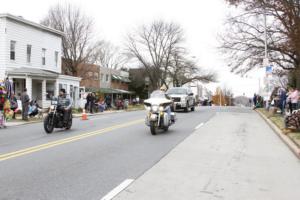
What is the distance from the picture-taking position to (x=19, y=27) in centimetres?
3152

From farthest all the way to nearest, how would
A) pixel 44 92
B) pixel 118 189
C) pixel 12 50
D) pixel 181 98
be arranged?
pixel 44 92
pixel 12 50
pixel 181 98
pixel 118 189

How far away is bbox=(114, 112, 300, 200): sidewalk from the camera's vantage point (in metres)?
6.29

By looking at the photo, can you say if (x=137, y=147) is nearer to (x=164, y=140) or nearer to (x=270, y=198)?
(x=164, y=140)

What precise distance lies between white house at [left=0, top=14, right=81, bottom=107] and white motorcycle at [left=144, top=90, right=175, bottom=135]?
18290 millimetres

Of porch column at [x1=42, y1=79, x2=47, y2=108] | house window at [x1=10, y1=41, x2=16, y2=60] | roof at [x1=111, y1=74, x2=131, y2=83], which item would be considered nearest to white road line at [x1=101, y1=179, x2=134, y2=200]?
house window at [x1=10, y1=41, x2=16, y2=60]

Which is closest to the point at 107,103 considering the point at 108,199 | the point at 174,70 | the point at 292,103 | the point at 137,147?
the point at 292,103

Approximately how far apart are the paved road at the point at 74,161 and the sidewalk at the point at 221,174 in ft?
1.42

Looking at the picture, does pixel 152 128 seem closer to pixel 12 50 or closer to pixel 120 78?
pixel 12 50

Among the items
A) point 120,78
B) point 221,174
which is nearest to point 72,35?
point 120,78

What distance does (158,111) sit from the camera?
14031 mm

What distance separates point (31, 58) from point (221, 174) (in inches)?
1125

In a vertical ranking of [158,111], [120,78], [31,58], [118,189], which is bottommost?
[118,189]

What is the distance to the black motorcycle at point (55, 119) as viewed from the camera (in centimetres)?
1473

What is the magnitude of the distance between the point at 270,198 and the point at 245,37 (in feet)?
96.8
